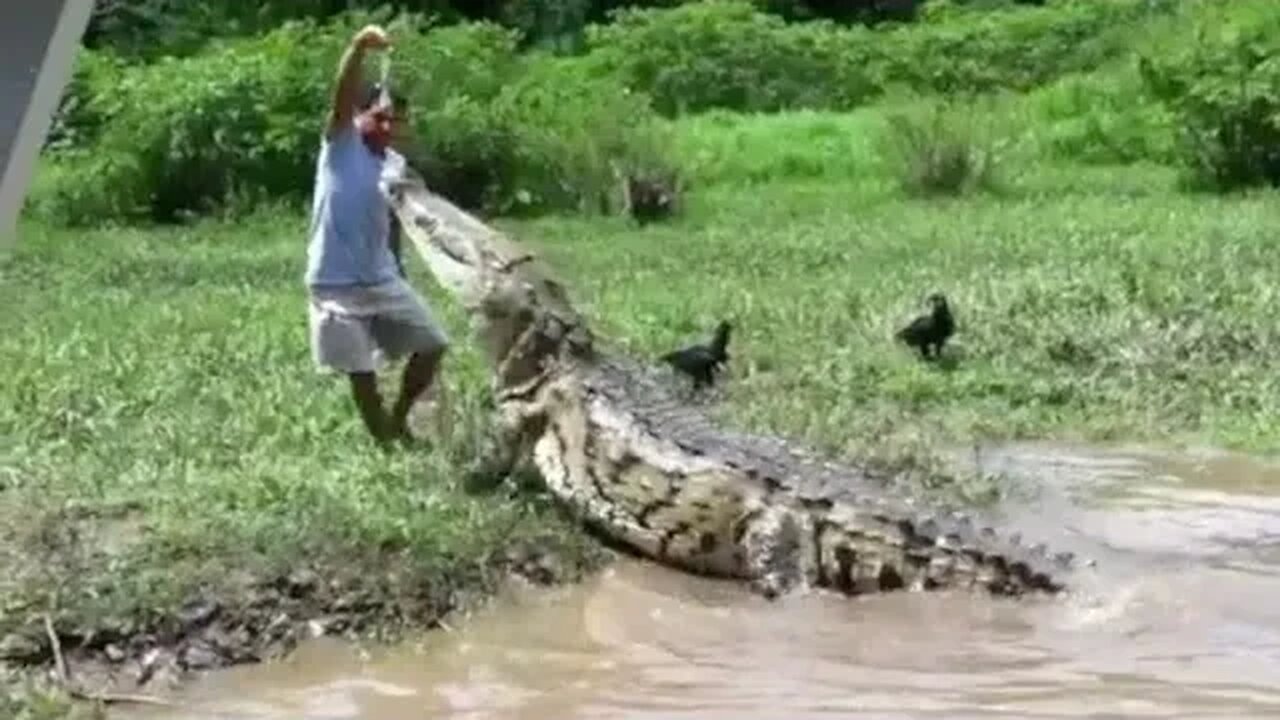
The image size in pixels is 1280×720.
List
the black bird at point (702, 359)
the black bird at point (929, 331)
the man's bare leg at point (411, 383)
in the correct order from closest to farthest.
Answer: the man's bare leg at point (411, 383)
the black bird at point (702, 359)
the black bird at point (929, 331)

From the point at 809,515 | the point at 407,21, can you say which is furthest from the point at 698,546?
the point at 407,21

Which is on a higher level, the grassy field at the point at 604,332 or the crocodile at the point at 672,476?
the crocodile at the point at 672,476

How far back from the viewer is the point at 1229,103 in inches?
690

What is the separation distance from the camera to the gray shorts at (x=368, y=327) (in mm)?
7926

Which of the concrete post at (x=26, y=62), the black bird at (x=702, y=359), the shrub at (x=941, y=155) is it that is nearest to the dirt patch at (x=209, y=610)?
the black bird at (x=702, y=359)

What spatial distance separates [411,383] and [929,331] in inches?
110

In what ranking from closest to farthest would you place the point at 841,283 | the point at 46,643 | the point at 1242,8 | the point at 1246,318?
1. the point at 46,643
2. the point at 1246,318
3. the point at 841,283
4. the point at 1242,8

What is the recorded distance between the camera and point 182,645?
604 centimetres

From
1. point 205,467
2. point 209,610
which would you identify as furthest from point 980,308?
point 209,610

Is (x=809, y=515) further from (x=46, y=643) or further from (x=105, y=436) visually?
(x=105, y=436)

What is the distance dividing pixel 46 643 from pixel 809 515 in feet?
6.67

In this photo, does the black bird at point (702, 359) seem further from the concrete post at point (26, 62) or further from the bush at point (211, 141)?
the bush at point (211, 141)

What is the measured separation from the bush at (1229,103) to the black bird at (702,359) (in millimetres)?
8652

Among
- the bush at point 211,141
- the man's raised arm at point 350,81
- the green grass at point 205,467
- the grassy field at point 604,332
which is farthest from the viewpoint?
the bush at point 211,141
